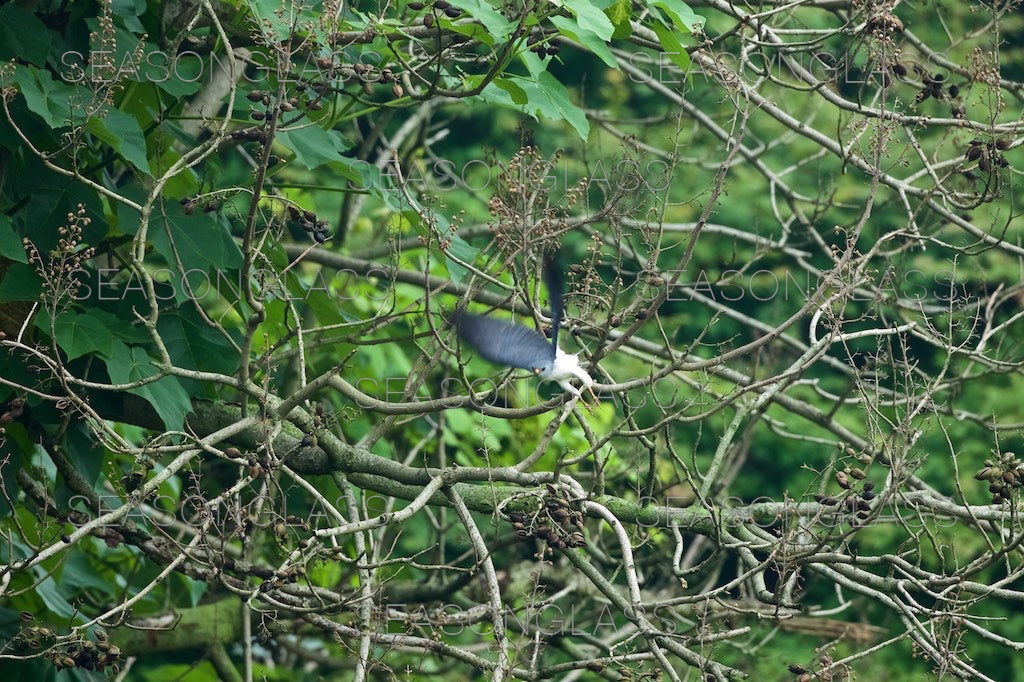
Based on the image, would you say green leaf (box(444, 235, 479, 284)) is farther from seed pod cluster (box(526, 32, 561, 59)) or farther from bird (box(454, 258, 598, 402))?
bird (box(454, 258, 598, 402))

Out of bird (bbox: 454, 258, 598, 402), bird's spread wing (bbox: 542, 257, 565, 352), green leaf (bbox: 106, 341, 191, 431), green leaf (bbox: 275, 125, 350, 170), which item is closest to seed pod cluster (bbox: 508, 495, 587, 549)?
bird (bbox: 454, 258, 598, 402)

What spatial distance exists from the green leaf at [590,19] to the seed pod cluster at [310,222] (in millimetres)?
780

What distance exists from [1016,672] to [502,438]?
4.47m

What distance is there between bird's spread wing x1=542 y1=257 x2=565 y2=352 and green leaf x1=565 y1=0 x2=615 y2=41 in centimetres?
57

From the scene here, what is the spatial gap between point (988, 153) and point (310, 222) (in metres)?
1.77

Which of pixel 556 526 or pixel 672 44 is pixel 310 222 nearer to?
pixel 556 526

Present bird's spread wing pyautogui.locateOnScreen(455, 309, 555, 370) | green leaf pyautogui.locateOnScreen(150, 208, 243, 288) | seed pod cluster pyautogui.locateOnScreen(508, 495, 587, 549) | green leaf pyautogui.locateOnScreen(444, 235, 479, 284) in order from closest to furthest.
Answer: bird's spread wing pyautogui.locateOnScreen(455, 309, 555, 370) → seed pod cluster pyautogui.locateOnScreen(508, 495, 587, 549) → green leaf pyautogui.locateOnScreen(150, 208, 243, 288) → green leaf pyautogui.locateOnScreen(444, 235, 479, 284)

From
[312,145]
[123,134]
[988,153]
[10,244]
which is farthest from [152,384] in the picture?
[988,153]

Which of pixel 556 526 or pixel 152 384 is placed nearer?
pixel 556 526

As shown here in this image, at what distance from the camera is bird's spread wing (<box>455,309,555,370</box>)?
2510mm

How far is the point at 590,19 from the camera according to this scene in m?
2.78

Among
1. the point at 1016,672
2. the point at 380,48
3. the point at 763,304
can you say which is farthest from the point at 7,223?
the point at 763,304

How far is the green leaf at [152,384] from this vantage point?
2861mm

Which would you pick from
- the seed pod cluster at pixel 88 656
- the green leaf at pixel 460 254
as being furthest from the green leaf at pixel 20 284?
the green leaf at pixel 460 254
